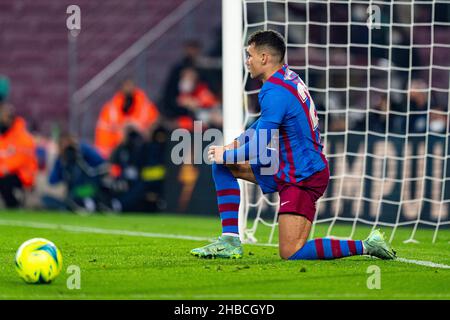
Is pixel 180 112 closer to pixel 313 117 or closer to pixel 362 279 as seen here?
pixel 313 117

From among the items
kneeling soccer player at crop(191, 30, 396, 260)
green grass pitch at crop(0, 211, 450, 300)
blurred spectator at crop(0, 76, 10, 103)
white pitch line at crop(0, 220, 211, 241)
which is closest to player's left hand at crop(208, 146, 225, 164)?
kneeling soccer player at crop(191, 30, 396, 260)

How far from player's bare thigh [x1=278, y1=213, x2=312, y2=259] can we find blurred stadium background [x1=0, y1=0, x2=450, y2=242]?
294 centimetres

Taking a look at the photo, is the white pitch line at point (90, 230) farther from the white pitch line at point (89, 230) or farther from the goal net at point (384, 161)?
the goal net at point (384, 161)

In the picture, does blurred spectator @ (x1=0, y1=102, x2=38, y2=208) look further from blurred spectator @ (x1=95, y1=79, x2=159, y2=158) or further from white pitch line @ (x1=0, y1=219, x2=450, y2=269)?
white pitch line @ (x1=0, y1=219, x2=450, y2=269)

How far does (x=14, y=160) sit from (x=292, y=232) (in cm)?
936

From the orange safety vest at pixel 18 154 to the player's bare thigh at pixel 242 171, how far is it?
8695 mm

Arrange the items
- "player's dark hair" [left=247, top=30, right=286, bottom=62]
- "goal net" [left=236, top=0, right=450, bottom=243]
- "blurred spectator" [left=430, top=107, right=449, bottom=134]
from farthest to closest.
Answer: "blurred spectator" [left=430, top=107, right=449, bottom=134], "goal net" [left=236, top=0, right=450, bottom=243], "player's dark hair" [left=247, top=30, right=286, bottom=62]

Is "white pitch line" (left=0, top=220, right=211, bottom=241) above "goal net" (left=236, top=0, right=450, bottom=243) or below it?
below

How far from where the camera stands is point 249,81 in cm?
1439

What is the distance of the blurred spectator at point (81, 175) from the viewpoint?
1503 cm

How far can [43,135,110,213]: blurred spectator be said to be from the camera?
1503cm

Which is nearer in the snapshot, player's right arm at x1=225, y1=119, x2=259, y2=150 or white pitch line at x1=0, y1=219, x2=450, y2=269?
player's right arm at x1=225, y1=119, x2=259, y2=150

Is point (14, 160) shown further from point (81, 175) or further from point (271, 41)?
point (271, 41)

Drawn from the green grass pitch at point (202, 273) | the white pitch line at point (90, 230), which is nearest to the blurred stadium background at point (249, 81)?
the white pitch line at point (90, 230)
